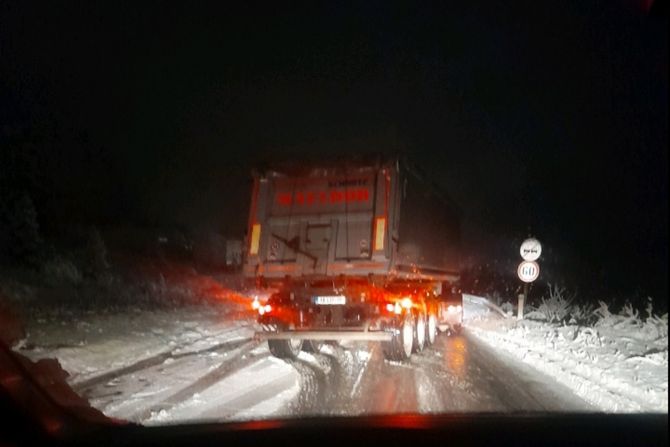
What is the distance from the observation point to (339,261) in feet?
43.0

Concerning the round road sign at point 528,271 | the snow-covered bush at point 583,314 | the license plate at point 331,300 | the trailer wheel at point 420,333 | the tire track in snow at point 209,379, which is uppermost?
the round road sign at point 528,271

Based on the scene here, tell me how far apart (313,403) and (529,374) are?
4.62 m

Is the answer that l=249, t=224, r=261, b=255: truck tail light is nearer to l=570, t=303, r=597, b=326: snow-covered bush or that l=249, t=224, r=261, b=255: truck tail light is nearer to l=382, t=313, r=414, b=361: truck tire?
l=382, t=313, r=414, b=361: truck tire

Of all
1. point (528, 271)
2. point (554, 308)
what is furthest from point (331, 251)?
point (554, 308)

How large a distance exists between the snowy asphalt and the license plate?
1.04 meters

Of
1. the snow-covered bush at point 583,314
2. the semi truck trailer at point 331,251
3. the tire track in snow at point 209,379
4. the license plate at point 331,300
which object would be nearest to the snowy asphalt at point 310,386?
the tire track in snow at point 209,379

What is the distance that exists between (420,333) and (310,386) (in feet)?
17.8

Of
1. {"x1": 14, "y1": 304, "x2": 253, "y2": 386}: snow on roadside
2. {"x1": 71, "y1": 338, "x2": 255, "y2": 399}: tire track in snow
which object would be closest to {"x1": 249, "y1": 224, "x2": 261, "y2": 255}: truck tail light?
{"x1": 71, "y1": 338, "x2": 255, "y2": 399}: tire track in snow

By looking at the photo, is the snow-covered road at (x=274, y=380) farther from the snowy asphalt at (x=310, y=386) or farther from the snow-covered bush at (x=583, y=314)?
the snow-covered bush at (x=583, y=314)

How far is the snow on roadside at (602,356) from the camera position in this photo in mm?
9602

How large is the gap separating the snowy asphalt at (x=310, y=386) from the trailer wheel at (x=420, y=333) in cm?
49

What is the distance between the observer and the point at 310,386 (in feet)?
33.7

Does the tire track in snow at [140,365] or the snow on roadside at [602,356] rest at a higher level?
the snow on roadside at [602,356]

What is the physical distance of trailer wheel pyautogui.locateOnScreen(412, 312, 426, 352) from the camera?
14784mm
